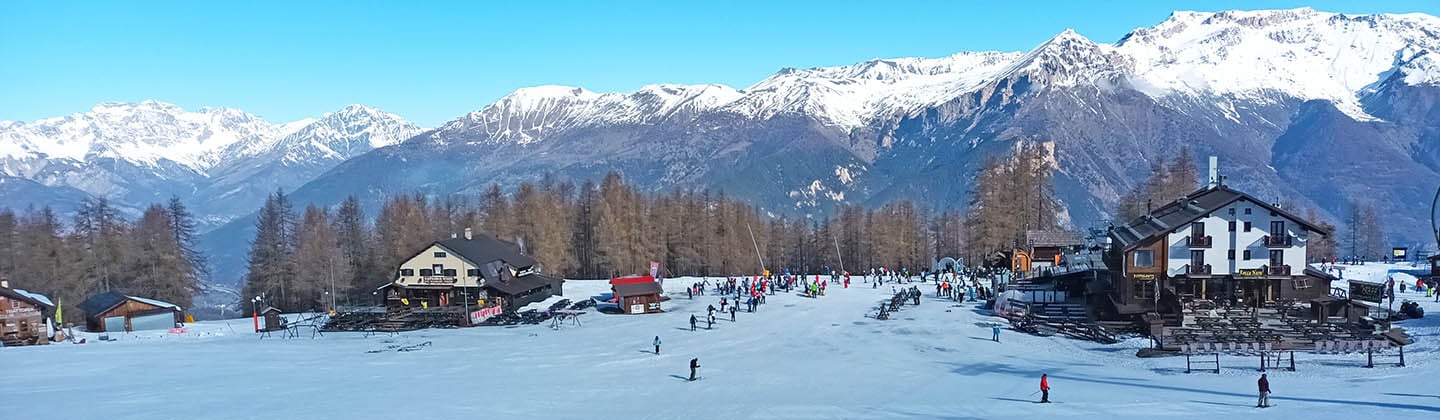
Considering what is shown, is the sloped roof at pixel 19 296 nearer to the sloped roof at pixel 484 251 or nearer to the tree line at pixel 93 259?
the tree line at pixel 93 259

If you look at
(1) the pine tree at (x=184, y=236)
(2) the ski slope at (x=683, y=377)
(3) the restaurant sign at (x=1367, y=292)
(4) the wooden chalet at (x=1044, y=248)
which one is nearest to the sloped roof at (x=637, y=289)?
(2) the ski slope at (x=683, y=377)

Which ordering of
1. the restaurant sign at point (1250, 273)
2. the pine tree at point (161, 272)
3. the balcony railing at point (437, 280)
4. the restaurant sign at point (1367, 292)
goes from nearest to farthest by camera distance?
the restaurant sign at point (1367, 292), the restaurant sign at point (1250, 273), the balcony railing at point (437, 280), the pine tree at point (161, 272)

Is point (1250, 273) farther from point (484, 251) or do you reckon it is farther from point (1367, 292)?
point (484, 251)

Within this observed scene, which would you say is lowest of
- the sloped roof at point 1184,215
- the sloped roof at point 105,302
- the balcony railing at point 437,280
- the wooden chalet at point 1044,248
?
the sloped roof at point 105,302

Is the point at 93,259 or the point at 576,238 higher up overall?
the point at 576,238

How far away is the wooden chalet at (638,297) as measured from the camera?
190 feet

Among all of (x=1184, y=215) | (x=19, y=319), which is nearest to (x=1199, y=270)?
(x=1184, y=215)

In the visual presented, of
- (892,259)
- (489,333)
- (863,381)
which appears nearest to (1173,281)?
(863,381)

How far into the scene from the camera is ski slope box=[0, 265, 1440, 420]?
28531 millimetres

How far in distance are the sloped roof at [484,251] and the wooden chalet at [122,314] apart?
67.4 feet

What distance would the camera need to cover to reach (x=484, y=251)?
2655 inches

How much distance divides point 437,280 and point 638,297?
60.6ft

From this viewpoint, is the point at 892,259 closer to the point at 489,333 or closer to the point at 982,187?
the point at 982,187

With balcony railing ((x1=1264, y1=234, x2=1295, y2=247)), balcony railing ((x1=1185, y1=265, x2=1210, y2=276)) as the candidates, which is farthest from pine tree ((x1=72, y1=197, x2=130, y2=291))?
balcony railing ((x1=1264, y1=234, x2=1295, y2=247))
